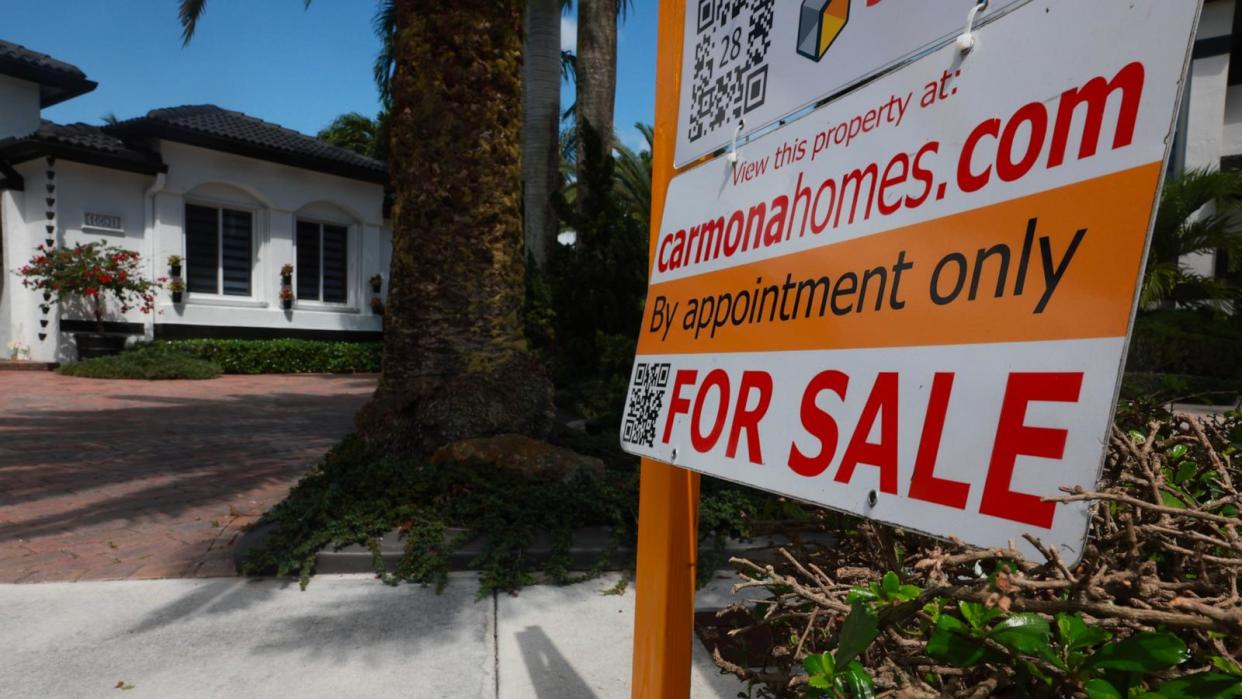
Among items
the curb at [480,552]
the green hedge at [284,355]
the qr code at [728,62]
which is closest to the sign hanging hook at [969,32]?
the qr code at [728,62]

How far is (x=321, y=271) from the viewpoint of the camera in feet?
55.4

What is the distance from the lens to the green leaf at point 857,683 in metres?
0.95

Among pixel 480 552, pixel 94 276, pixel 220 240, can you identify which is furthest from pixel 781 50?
pixel 220 240

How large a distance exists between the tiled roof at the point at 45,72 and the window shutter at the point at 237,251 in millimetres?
4187

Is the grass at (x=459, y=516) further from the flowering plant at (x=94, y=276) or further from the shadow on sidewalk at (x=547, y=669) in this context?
the flowering plant at (x=94, y=276)

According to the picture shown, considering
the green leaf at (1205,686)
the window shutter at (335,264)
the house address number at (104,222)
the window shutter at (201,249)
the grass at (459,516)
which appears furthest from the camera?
the window shutter at (335,264)

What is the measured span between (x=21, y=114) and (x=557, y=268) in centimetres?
1331

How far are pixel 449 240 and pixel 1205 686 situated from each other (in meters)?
4.56

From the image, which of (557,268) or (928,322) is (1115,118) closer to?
(928,322)

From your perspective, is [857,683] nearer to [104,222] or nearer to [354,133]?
[104,222]

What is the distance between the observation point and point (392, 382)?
16.0 feet

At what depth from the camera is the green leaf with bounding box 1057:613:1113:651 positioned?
0.87 meters

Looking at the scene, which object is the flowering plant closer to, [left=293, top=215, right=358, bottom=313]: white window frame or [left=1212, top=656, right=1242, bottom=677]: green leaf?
[left=293, top=215, right=358, bottom=313]: white window frame

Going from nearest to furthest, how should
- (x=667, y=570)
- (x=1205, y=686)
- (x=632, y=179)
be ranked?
(x=1205, y=686) < (x=667, y=570) < (x=632, y=179)
